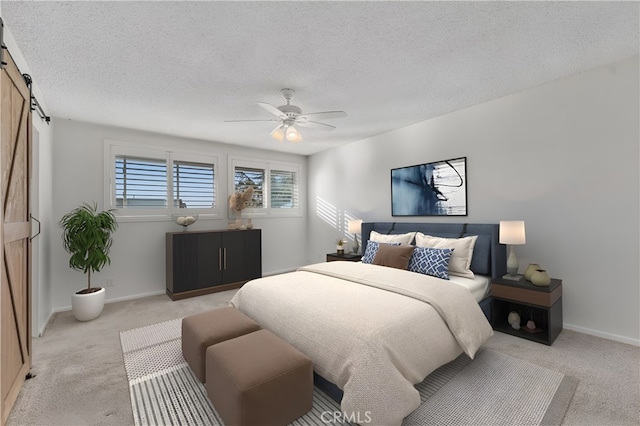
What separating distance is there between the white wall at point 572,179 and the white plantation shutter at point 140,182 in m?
4.31

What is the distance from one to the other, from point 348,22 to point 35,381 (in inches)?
137

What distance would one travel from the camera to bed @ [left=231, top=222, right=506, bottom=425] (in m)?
1.53

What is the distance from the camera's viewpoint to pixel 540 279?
2.65 m

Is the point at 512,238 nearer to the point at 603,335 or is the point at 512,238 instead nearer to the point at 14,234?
the point at 603,335

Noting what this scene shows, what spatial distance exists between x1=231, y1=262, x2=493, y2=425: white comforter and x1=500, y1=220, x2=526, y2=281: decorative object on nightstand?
3.08ft

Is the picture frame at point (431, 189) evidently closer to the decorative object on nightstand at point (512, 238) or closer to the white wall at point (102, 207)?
the decorative object on nightstand at point (512, 238)

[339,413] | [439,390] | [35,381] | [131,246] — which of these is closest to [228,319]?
[339,413]

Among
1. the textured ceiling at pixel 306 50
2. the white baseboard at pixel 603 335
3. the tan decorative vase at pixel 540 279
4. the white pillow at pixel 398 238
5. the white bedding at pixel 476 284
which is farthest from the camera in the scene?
the white pillow at pixel 398 238

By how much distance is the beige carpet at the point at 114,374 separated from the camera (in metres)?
1.72

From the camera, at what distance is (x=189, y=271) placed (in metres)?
4.25

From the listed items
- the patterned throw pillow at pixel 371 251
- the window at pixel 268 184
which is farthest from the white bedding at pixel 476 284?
the window at pixel 268 184

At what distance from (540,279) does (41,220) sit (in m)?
5.29

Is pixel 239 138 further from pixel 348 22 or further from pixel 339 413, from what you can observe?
pixel 339 413
